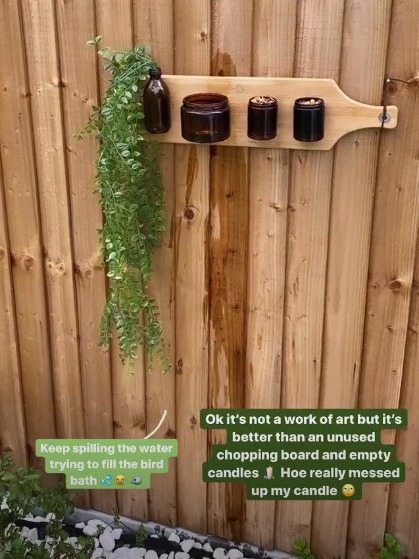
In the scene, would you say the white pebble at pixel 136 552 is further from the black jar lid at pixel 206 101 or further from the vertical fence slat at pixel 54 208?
the black jar lid at pixel 206 101

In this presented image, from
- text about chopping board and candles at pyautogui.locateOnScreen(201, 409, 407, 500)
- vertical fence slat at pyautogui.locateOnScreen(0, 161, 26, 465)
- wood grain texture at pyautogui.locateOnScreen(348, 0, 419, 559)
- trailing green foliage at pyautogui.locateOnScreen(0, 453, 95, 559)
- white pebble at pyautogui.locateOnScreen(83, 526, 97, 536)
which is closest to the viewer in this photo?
wood grain texture at pyautogui.locateOnScreen(348, 0, 419, 559)

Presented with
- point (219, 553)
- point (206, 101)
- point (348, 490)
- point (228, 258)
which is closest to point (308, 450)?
point (348, 490)

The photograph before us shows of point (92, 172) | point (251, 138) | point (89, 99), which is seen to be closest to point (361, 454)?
point (251, 138)

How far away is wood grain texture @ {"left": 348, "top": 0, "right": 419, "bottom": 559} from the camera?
2037 millimetres

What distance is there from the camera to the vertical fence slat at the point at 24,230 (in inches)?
93.0

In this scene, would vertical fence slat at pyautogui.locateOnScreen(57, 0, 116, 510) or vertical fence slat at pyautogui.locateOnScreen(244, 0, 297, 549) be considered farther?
vertical fence slat at pyautogui.locateOnScreen(57, 0, 116, 510)

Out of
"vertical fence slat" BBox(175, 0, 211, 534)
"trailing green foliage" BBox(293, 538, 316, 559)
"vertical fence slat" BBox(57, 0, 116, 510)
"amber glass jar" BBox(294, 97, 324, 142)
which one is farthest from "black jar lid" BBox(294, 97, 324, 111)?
"trailing green foliage" BBox(293, 538, 316, 559)

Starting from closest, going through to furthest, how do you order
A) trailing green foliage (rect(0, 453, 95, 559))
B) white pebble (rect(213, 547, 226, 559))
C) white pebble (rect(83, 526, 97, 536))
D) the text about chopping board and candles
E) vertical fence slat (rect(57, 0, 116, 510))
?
vertical fence slat (rect(57, 0, 116, 510)), trailing green foliage (rect(0, 453, 95, 559)), the text about chopping board and candles, white pebble (rect(213, 547, 226, 559)), white pebble (rect(83, 526, 97, 536))

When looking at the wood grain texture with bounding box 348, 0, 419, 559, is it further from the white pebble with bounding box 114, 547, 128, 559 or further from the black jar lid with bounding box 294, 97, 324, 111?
the white pebble with bounding box 114, 547, 128, 559

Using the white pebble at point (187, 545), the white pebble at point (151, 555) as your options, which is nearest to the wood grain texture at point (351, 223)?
the white pebble at point (187, 545)

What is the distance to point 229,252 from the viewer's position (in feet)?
7.86

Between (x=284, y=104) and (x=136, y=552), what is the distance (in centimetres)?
170

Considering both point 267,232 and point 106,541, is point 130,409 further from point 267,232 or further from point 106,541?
point 267,232

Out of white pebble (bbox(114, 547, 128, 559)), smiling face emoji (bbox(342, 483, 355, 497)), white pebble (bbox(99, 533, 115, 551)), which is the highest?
smiling face emoji (bbox(342, 483, 355, 497))
